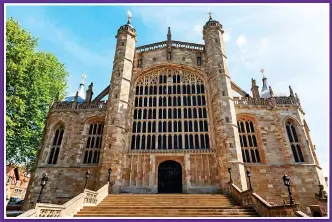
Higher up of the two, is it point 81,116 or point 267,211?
point 81,116

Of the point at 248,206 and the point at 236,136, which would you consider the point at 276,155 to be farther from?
the point at 248,206

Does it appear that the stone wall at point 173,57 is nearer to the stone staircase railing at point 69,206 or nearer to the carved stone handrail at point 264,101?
the carved stone handrail at point 264,101

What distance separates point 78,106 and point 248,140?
15.3 m

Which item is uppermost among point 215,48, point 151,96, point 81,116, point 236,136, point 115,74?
point 215,48

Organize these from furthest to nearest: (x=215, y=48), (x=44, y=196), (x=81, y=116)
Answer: (x=215, y=48), (x=81, y=116), (x=44, y=196)

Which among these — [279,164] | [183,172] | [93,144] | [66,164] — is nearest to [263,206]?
[183,172]

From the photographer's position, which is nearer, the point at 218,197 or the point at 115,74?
the point at 218,197

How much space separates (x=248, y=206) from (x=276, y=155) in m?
7.81

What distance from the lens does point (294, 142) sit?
17.7 meters

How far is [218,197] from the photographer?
44.0 feet

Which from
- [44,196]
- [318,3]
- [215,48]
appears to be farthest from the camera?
[215,48]

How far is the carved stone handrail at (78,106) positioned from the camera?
2002 centimetres

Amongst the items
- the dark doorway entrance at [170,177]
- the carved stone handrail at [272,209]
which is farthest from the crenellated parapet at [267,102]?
the carved stone handrail at [272,209]

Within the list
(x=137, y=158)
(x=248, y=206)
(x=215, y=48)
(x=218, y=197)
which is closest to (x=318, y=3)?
(x=248, y=206)
